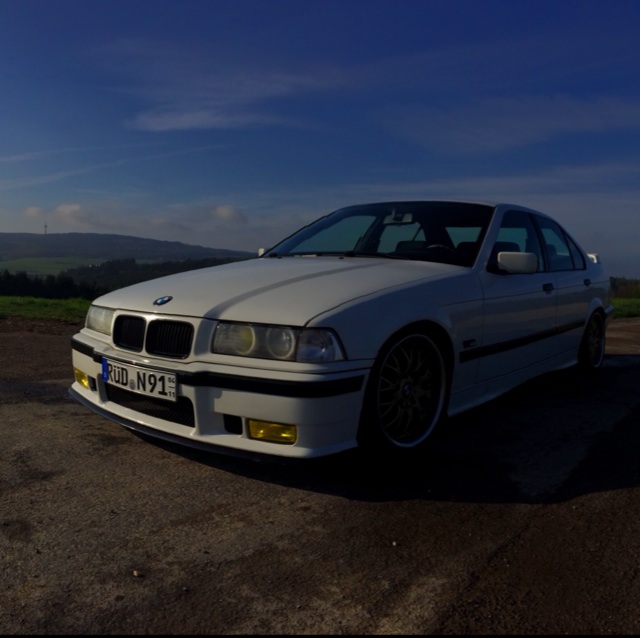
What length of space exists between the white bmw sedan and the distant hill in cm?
2824

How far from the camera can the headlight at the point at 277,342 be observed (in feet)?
9.64

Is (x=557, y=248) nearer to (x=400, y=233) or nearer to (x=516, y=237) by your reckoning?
(x=516, y=237)

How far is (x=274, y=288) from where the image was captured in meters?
3.36

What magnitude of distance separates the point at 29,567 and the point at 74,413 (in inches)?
84.1

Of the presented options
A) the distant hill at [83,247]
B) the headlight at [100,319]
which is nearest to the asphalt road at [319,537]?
the headlight at [100,319]

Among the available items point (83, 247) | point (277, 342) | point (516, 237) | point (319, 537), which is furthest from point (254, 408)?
point (83, 247)

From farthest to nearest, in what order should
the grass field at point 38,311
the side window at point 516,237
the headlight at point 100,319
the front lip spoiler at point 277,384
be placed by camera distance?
the grass field at point 38,311
the side window at point 516,237
the headlight at point 100,319
the front lip spoiler at point 277,384

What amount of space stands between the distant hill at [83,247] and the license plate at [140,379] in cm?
2898

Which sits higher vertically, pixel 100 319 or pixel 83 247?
pixel 83 247

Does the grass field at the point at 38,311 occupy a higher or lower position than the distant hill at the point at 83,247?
lower

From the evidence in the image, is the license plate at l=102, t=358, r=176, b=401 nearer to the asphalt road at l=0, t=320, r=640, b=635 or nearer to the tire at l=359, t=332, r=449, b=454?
the asphalt road at l=0, t=320, r=640, b=635

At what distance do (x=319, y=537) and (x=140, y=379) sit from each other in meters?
1.25

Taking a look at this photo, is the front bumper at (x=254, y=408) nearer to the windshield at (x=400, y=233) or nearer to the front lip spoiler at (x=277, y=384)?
the front lip spoiler at (x=277, y=384)

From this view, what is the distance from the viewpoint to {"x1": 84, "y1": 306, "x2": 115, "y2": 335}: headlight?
3656mm
